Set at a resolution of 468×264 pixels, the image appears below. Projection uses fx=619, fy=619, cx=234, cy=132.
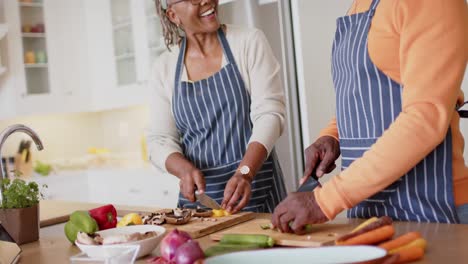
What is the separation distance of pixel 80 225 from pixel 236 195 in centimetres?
45

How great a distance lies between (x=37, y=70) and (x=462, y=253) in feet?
13.1

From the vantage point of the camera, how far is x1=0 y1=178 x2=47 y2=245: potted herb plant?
1.57 meters

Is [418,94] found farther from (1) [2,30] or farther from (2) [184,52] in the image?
(1) [2,30]

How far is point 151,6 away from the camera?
4238mm

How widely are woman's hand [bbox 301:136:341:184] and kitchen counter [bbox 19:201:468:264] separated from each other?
0.17m

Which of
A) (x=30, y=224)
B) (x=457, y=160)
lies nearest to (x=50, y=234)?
(x=30, y=224)

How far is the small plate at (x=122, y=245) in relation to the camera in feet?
4.00

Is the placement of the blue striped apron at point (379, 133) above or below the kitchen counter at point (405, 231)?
above

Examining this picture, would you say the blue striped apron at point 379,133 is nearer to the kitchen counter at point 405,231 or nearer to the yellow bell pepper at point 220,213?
the kitchen counter at point 405,231

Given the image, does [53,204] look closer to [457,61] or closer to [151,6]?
[457,61]

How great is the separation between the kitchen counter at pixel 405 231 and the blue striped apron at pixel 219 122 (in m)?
0.32

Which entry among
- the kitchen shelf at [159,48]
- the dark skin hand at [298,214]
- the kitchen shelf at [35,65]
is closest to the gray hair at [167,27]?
the dark skin hand at [298,214]

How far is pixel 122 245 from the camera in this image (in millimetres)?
1211

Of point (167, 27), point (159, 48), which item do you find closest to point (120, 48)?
point (159, 48)
